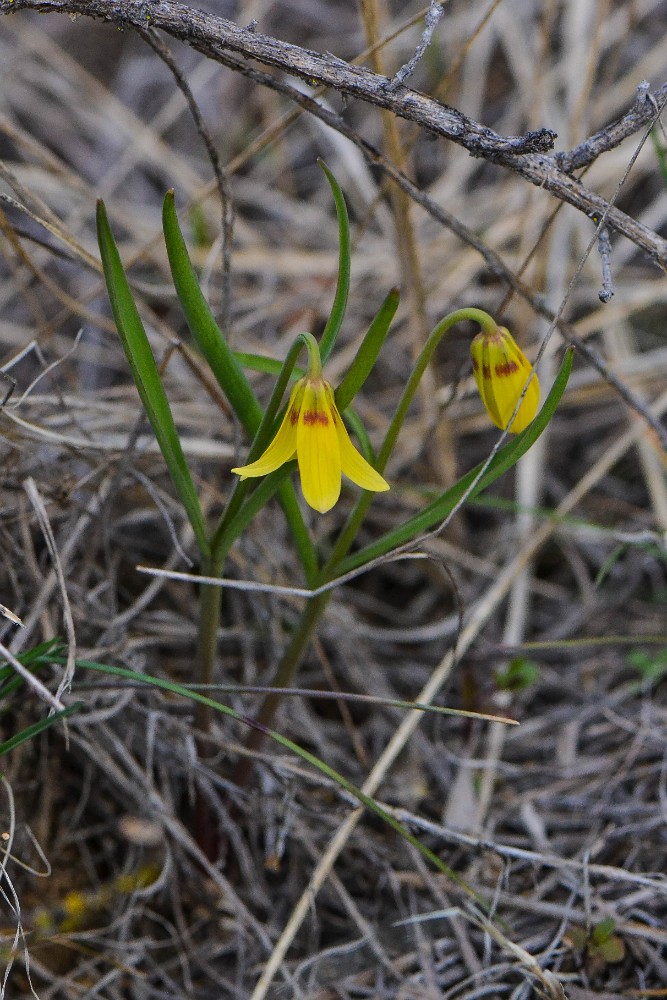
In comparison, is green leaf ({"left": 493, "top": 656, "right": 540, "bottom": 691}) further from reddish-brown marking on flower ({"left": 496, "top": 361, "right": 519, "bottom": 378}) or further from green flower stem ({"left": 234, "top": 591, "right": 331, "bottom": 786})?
reddish-brown marking on flower ({"left": 496, "top": 361, "right": 519, "bottom": 378})

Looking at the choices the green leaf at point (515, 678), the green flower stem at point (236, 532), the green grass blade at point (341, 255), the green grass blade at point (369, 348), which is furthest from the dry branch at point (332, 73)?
the green leaf at point (515, 678)

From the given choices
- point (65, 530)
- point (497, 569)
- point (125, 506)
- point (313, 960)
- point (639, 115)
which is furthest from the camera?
point (497, 569)

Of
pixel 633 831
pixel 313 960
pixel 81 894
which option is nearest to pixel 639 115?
pixel 633 831

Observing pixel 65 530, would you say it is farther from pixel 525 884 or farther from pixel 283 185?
pixel 283 185

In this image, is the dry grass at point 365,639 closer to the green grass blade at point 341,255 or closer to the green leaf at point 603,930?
the green leaf at point 603,930

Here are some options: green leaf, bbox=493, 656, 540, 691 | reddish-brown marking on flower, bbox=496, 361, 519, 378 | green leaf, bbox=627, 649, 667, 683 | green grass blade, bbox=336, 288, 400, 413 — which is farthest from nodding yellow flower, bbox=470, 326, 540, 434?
green leaf, bbox=627, 649, 667, 683
